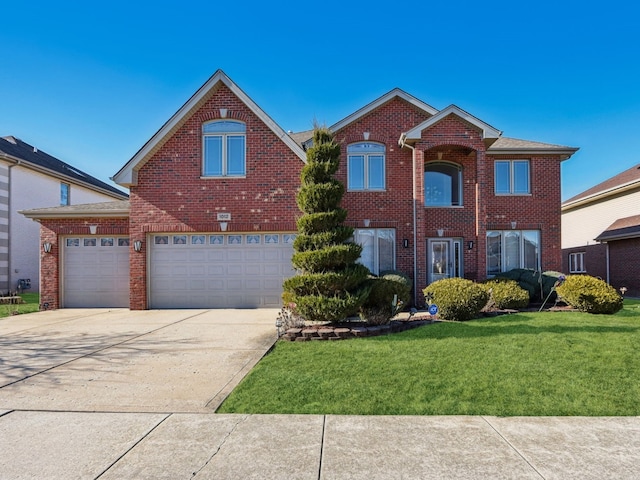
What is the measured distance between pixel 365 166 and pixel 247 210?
4.53m

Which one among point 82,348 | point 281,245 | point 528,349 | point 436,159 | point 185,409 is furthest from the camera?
point 436,159

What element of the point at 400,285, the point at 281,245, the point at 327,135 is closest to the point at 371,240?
the point at 281,245

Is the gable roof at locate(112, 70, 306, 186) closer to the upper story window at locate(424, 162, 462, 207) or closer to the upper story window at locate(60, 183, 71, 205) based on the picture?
the upper story window at locate(424, 162, 462, 207)

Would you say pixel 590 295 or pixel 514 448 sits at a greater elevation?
pixel 590 295

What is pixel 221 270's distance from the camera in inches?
499

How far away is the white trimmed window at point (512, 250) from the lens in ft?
45.8

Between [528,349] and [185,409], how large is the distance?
5.66 metres

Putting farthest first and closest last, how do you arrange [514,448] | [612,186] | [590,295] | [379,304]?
[612,186]
[590,295]
[379,304]
[514,448]

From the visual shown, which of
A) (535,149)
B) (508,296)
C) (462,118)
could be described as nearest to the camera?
(508,296)

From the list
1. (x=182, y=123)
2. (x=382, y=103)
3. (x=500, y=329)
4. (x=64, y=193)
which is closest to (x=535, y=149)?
(x=382, y=103)

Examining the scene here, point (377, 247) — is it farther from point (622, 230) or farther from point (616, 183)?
point (616, 183)

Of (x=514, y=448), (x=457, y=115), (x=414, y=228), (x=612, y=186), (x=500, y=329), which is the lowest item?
(x=514, y=448)

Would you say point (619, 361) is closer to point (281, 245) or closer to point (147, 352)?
point (147, 352)

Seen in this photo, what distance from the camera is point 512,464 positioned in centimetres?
323
